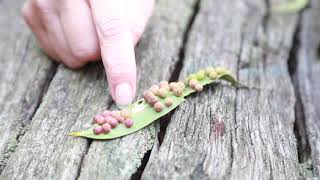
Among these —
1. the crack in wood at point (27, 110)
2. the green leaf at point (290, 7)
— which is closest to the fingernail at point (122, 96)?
the crack in wood at point (27, 110)

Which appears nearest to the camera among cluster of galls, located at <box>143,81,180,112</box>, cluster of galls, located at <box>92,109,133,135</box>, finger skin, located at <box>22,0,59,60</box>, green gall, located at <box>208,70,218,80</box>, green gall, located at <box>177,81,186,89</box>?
cluster of galls, located at <box>92,109,133,135</box>

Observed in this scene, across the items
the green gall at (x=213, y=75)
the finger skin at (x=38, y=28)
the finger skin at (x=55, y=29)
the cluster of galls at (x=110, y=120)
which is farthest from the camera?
the finger skin at (x=38, y=28)

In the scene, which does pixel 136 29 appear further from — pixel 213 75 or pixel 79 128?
pixel 79 128

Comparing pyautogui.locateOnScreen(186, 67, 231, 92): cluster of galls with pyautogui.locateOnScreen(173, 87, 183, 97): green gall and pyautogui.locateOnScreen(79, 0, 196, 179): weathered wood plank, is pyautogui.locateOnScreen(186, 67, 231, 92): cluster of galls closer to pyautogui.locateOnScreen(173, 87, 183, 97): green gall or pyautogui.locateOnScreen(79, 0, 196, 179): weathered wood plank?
pyautogui.locateOnScreen(173, 87, 183, 97): green gall

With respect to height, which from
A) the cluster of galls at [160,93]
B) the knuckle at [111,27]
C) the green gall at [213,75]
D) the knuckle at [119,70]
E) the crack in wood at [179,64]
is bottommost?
the crack in wood at [179,64]

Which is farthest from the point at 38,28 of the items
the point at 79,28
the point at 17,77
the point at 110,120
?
the point at 110,120

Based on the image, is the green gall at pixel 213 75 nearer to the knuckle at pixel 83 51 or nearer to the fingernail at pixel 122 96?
the fingernail at pixel 122 96

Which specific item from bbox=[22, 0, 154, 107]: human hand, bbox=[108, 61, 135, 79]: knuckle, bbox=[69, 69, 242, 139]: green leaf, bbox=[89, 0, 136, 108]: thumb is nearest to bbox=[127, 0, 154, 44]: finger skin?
bbox=[22, 0, 154, 107]: human hand
